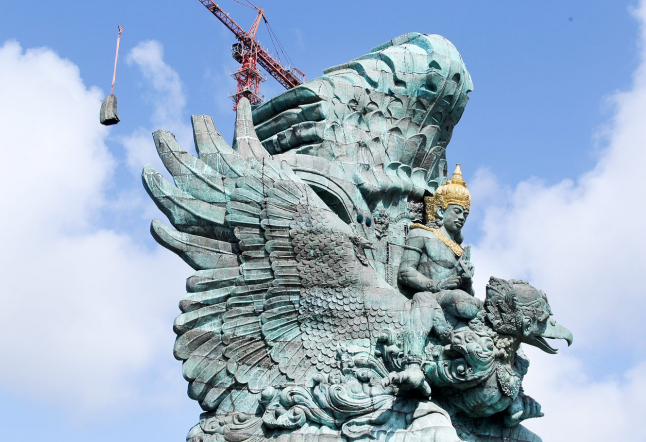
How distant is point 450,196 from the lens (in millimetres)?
13359

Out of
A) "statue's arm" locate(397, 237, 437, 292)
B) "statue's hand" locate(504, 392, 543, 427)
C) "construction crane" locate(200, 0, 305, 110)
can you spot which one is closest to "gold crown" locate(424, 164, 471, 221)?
"statue's arm" locate(397, 237, 437, 292)

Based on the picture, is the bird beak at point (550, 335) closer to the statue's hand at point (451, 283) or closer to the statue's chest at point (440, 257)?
the statue's hand at point (451, 283)

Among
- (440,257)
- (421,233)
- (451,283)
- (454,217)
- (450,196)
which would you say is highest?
(450,196)

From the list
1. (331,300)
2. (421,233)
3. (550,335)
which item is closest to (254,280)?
(331,300)

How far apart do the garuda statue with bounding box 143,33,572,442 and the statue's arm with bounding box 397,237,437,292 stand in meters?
0.03

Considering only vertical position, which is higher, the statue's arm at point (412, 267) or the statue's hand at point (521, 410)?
the statue's arm at point (412, 267)

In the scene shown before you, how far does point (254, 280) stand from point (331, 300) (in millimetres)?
1026

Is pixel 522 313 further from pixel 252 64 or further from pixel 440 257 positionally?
pixel 252 64

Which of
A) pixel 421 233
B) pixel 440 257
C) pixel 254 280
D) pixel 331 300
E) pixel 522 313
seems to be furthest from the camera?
pixel 421 233

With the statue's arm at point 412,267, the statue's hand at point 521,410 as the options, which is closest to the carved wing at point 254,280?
the statue's arm at point 412,267

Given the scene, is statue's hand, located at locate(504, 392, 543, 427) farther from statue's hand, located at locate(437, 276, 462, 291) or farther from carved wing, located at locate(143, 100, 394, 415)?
carved wing, located at locate(143, 100, 394, 415)

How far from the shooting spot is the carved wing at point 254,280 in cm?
1191

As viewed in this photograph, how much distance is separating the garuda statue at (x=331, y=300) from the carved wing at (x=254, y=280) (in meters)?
0.02

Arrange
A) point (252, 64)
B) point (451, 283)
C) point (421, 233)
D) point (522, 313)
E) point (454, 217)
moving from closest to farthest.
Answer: point (522, 313), point (451, 283), point (421, 233), point (454, 217), point (252, 64)
